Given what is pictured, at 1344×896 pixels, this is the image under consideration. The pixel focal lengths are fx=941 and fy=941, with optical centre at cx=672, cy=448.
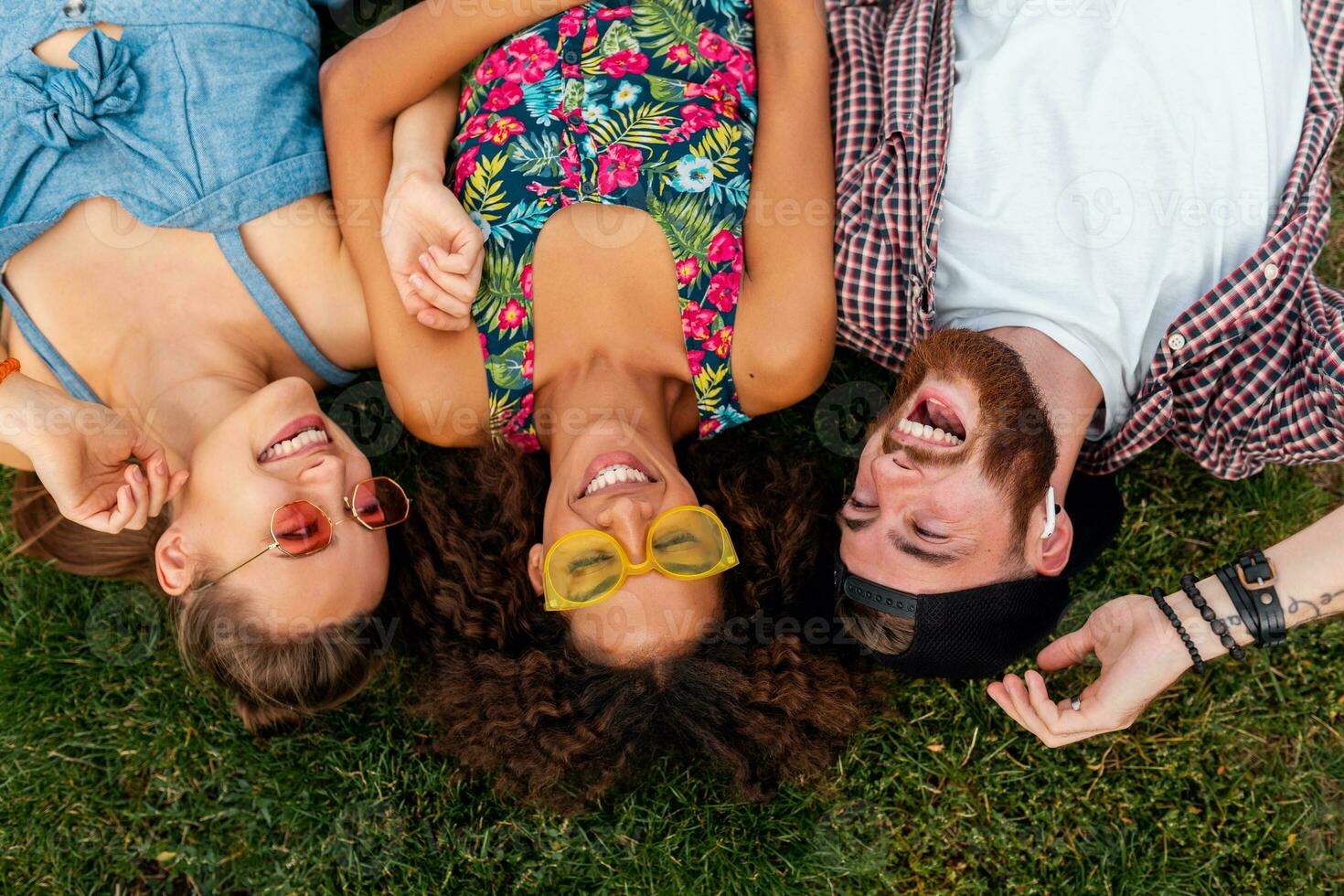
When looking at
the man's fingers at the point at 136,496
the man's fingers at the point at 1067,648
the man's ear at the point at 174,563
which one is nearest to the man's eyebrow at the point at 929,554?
the man's fingers at the point at 1067,648

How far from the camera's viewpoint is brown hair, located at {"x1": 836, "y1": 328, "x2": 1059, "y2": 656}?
3035 millimetres

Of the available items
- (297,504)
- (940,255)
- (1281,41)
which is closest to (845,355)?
(940,255)

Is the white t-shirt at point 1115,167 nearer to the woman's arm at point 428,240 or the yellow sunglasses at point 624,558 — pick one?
the yellow sunglasses at point 624,558

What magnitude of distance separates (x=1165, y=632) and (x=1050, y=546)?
0.44 metres

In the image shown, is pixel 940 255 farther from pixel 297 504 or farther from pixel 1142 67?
pixel 297 504

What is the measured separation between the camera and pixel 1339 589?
9.84ft

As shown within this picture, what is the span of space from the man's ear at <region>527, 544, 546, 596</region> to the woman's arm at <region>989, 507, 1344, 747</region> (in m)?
1.73

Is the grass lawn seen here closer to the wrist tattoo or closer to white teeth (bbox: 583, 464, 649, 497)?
the wrist tattoo

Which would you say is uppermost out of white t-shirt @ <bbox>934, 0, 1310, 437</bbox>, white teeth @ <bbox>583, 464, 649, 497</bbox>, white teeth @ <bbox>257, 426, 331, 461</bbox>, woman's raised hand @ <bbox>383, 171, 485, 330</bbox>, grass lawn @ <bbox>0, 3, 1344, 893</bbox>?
white t-shirt @ <bbox>934, 0, 1310, 437</bbox>

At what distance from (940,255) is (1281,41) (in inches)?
59.8

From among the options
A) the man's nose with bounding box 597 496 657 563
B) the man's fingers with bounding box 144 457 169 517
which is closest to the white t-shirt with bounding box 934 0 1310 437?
the man's nose with bounding box 597 496 657 563

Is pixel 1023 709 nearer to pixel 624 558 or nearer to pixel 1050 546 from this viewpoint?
pixel 1050 546

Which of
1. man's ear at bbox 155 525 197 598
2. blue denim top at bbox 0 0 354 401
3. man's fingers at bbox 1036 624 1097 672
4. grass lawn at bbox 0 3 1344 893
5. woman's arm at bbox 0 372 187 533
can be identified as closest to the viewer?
woman's arm at bbox 0 372 187 533

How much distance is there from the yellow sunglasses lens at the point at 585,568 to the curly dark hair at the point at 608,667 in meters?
0.32
